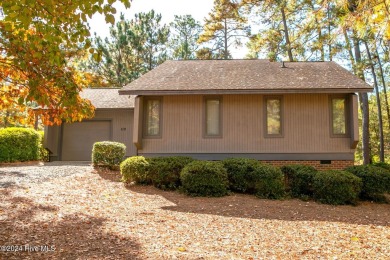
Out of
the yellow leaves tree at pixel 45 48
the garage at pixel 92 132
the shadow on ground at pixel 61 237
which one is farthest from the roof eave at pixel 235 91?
the shadow on ground at pixel 61 237

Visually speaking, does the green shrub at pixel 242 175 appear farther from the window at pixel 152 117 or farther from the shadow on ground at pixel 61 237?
the shadow on ground at pixel 61 237

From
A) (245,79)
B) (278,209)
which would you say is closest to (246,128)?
(245,79)

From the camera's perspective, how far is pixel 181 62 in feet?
45.4

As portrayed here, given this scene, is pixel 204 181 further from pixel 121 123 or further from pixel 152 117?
pixel 121 123

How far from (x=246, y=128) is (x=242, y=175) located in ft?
8.33

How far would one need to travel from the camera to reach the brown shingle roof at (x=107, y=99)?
594 inches

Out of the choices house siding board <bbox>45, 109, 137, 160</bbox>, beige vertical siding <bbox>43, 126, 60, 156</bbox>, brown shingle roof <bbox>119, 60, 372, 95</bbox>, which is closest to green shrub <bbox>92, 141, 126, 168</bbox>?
brown shingle roof <bbox>119, 60, 372, 95</bbox>

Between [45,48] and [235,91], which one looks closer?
[45,48]

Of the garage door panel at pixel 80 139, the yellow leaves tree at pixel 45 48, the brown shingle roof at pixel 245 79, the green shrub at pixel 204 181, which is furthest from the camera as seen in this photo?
the garage door panel at pixel 80 139

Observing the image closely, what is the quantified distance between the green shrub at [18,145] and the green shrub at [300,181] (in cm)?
1156

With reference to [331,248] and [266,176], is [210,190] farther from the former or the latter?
[331,248]

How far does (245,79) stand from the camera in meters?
11.2

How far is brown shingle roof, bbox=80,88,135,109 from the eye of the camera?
15.1 meters

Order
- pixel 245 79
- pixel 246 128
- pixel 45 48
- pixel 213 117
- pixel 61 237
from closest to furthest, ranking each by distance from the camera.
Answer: pixel 45 48, pixel 61 237, pixel 246 128, pixel 213 117, pixel 245 79
